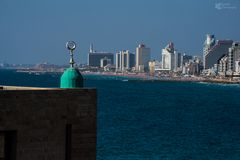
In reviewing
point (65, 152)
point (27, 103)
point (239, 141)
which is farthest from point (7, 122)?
point (239, 141)

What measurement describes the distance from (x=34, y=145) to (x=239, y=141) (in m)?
33.0

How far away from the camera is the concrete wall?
39.7ft

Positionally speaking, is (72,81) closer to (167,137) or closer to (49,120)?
(49,120)

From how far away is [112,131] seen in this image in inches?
1855

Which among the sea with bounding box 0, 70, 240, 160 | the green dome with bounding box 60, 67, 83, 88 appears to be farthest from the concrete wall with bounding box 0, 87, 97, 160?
the sea with bounding box 0, 70, 240, 160

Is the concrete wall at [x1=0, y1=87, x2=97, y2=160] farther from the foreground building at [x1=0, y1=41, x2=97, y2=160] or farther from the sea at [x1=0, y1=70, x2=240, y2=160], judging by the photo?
the sea at [x1=0, y1=70, x2=240, y2=160]

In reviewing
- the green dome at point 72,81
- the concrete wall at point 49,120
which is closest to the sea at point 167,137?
the green dome at point 72,81

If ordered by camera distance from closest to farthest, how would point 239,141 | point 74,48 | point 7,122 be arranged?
1. point 7,122
2. point 74,48
3. point 239,141

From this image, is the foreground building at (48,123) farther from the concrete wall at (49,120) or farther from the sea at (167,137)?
the sea at (167,137)

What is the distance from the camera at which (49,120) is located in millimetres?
12453

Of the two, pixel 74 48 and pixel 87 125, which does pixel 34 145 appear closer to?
pixel 87 125

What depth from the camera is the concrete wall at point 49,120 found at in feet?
39.7

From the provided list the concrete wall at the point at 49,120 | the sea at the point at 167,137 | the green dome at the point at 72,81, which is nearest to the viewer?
the concrete wall at the point at 49,120

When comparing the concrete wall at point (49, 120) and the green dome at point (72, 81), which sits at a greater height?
the green dome at point (72, 81)
